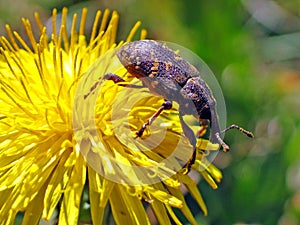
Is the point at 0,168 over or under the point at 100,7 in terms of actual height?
over

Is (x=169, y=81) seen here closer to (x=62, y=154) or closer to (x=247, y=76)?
A: (x=62, y=154)

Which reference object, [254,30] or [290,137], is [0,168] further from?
[254,30]

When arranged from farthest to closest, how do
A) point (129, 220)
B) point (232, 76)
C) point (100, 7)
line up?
point (100, 7) → point (232, 76) → point (129, 220)

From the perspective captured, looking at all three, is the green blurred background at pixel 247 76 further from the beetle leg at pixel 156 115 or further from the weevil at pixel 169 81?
the weevil at pixel 169 81

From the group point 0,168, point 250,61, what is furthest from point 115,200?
point 250,61

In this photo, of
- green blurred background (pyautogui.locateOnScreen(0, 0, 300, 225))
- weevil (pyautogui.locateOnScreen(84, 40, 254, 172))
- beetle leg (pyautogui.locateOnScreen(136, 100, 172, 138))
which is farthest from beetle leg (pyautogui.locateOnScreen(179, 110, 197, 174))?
green blurred background (pyautogui.locateOnScreen(0, 0, 300, 225))
